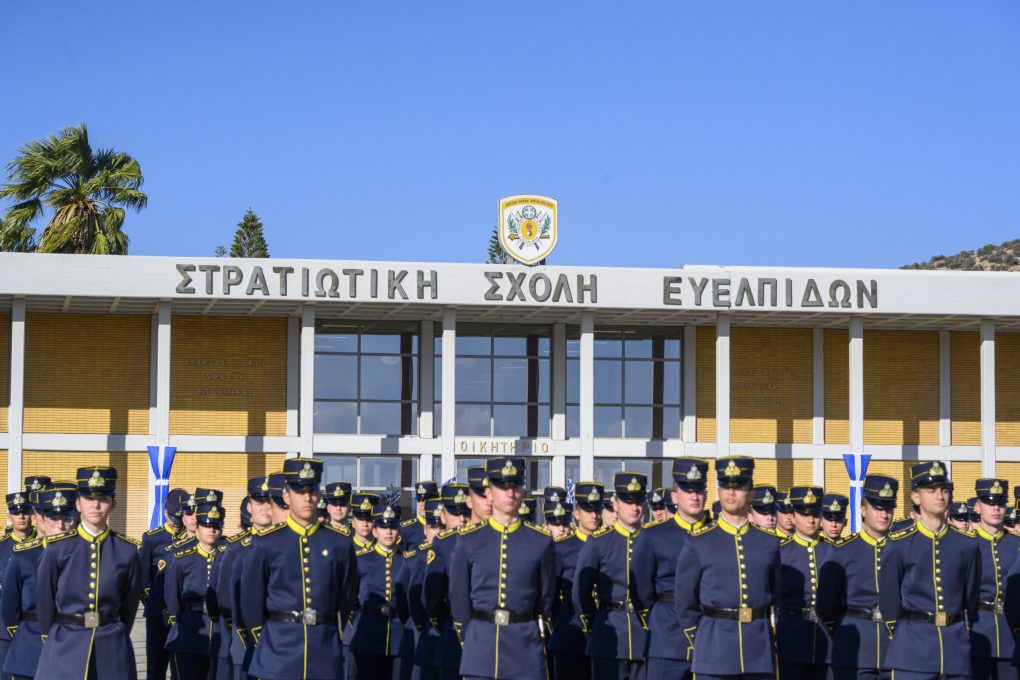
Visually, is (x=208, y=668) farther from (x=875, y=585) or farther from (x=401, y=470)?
(x=401, y=470)

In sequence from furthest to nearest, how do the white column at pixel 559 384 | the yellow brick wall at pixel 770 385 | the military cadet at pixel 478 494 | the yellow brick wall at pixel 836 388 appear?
the yellow brick wall at pixel 836 388 → the yellow brick wall at pixel 770 385 → the white column at pixel 559 384 → the military cadet at pixel 478 494

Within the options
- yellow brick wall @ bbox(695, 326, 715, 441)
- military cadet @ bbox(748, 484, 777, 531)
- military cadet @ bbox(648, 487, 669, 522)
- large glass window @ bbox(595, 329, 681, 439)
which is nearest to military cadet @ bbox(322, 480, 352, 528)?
military cadet @ bbox(748, 484, 777, 531)

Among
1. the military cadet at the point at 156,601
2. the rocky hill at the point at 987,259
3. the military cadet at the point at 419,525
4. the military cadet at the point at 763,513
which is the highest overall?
the rocky hill at the point at 987,259

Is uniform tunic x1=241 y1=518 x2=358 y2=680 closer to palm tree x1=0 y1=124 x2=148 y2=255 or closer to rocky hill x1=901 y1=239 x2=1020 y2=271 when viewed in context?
palm tree x1=0 y1=124 x2=148 y2=255

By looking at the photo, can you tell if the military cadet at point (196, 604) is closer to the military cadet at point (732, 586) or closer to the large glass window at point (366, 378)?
the military cadet at point (732, 586)

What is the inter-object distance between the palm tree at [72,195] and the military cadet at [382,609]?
28.5 m

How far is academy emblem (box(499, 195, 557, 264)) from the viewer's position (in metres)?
33.3

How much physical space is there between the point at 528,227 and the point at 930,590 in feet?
80.4

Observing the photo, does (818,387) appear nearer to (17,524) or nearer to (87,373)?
(87,373)

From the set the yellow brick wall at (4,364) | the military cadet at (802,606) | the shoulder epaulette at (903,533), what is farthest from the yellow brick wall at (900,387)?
the shoulder epaulette at (903,533)

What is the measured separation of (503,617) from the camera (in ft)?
31.2

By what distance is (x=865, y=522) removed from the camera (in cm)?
1070

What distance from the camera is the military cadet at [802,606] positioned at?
36.1 feet

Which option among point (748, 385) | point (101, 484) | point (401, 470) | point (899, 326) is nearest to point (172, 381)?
point (401, 470)
